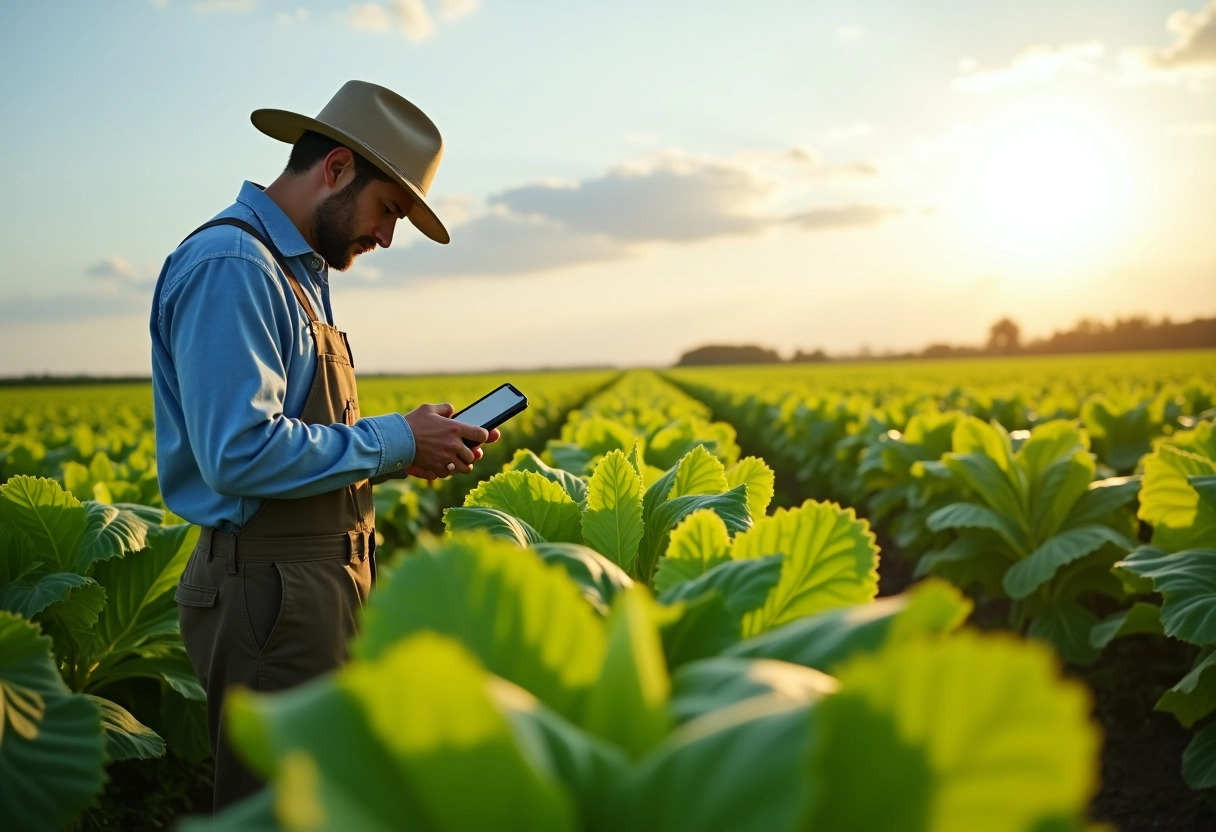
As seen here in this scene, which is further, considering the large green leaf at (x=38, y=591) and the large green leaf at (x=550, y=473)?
the large green leaf at (x=38, y=591)

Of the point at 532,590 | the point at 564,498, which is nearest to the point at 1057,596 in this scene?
the point at 564,498

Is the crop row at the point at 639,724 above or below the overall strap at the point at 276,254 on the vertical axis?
below

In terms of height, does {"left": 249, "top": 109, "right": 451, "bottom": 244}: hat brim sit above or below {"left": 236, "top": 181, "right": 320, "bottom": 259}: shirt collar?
above

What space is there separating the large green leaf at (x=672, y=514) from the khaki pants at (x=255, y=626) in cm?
93

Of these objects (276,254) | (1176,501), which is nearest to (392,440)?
(276,254)

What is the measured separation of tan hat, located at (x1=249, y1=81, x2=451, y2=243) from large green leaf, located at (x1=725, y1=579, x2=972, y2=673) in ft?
6.48

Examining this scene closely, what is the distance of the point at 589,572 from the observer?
1341mm

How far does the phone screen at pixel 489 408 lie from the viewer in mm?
2896

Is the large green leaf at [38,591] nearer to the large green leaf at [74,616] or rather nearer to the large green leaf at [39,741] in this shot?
the large green leaf at [74,616]

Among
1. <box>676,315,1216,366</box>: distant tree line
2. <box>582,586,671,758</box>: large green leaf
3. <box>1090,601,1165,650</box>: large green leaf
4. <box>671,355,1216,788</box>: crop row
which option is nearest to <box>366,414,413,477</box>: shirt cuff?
<box>582,586,671,758</box>: large green leaf

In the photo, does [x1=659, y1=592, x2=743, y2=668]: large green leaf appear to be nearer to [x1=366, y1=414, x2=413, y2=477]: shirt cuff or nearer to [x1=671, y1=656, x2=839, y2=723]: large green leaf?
[x1=671, y1=656, x2=839, y2=723]: large green leaf

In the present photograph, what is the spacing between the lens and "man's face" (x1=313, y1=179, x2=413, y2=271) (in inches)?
105

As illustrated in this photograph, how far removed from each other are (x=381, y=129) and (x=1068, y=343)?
109 metres

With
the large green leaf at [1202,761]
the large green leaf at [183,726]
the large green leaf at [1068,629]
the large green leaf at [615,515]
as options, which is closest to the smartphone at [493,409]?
the large green leaf at [615,515]
